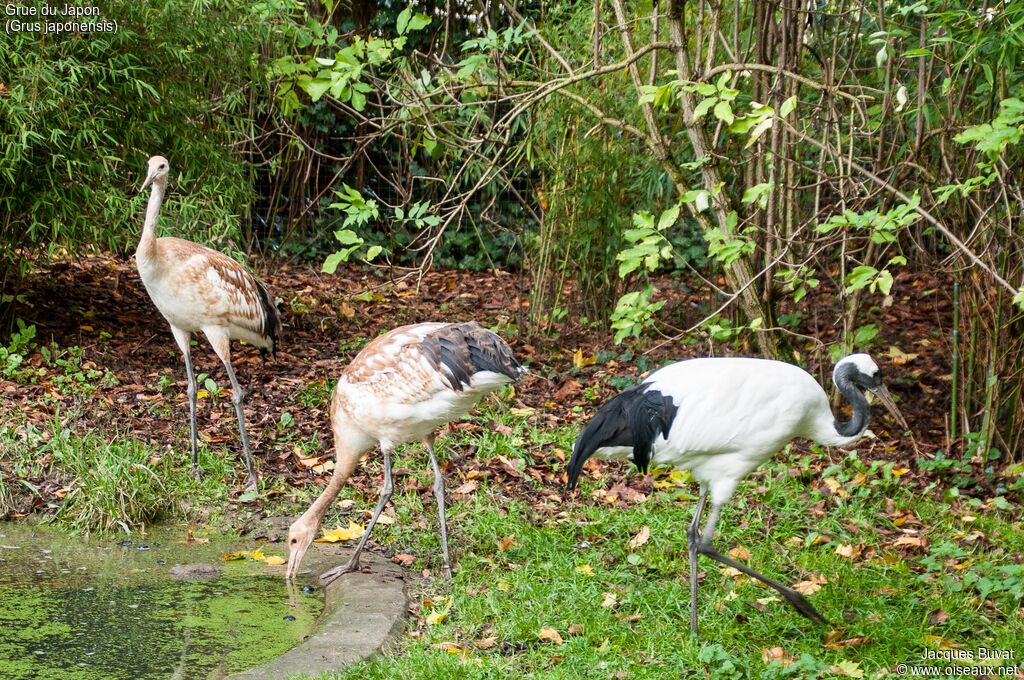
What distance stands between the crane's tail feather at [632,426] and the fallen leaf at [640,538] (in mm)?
779

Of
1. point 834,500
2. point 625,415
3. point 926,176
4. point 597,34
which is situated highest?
point 597,34

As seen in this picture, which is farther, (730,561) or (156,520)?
(156,520)

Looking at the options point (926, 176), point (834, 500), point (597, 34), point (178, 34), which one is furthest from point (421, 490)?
point (178, 34)

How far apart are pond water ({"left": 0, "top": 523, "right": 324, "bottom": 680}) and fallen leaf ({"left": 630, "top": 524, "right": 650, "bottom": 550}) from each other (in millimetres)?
1608

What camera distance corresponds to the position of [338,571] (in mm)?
5141

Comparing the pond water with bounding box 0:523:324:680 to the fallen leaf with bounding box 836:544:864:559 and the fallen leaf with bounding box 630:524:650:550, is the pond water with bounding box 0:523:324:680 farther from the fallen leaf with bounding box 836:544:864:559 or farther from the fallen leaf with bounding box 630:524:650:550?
the fallen leaf with bounding box 836:544:864:559

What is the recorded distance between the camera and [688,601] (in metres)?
4.79

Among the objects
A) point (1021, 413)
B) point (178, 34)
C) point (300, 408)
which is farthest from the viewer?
point (178, 34)

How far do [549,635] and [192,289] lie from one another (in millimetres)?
3579

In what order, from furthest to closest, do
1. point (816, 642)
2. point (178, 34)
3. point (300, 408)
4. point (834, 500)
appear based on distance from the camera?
point (178, 34), point (300, 408), point (834, 500), point (816, 642)

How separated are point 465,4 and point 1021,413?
749cm

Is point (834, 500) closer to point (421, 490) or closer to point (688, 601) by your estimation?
point (688, 601)

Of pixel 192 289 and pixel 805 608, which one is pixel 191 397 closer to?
pixel 192 289

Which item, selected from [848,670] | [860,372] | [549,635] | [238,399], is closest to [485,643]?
[549,635]
